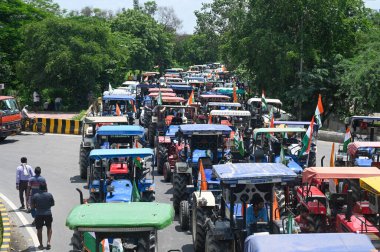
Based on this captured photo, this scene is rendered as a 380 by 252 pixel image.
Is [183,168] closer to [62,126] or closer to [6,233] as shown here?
[6,233]

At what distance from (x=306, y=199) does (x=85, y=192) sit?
8.62m

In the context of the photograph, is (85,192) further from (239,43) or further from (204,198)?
(239,43)

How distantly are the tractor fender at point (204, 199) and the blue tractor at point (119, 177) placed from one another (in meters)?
1.38

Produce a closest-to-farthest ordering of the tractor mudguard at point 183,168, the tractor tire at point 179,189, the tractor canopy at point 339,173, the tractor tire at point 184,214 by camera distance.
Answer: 1. the tractor canopy at point 339,173
2. the tractor tire at point 184,214
3. the tractor tire at point 179,189
4. the tractor mudguard at point 183,168

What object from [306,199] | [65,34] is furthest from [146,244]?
[65,34]

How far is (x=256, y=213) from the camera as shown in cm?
1123

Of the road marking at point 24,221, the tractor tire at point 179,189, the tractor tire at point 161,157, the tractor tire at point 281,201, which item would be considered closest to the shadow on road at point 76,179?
the road marking at point 24,221

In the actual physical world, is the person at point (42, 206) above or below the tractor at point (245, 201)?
below

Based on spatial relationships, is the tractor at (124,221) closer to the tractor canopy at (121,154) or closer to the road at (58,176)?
the tractor canopy at (121,154)

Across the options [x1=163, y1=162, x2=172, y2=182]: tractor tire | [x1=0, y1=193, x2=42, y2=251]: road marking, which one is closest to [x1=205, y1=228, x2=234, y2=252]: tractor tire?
[x1=0, y1=193, x2=42, y2=251]: road marking

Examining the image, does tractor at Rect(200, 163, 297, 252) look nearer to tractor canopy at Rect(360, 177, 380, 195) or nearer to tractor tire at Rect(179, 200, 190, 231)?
tractor canopy at Rect(360, 177, 380, 195)

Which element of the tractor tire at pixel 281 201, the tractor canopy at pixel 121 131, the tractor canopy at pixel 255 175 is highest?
the tractor canopy at pixel 255 175

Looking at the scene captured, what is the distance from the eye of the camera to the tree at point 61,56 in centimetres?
3991

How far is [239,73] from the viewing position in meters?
48.0
